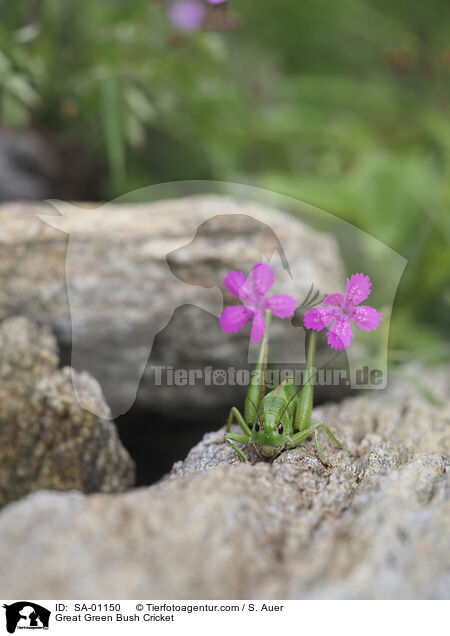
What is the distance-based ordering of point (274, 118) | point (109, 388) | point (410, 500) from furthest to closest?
point (274, 118) < point (109, 388) < point (410, 500)

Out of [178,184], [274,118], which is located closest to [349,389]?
[178,184]

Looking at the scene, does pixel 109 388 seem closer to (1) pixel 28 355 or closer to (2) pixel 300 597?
(1) pixel 28 355

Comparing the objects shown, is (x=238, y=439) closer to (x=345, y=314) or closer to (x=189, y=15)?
(x=345, y=314)

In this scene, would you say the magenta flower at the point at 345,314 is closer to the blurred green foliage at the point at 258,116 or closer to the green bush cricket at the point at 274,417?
the green bush cricket at the point at 274,417

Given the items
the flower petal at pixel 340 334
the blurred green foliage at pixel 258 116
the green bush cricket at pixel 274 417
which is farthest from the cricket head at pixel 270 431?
the blurred green foliage at pixel 258 116

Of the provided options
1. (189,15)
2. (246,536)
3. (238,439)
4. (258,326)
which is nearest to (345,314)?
(258,326)

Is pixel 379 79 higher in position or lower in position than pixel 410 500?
higher
